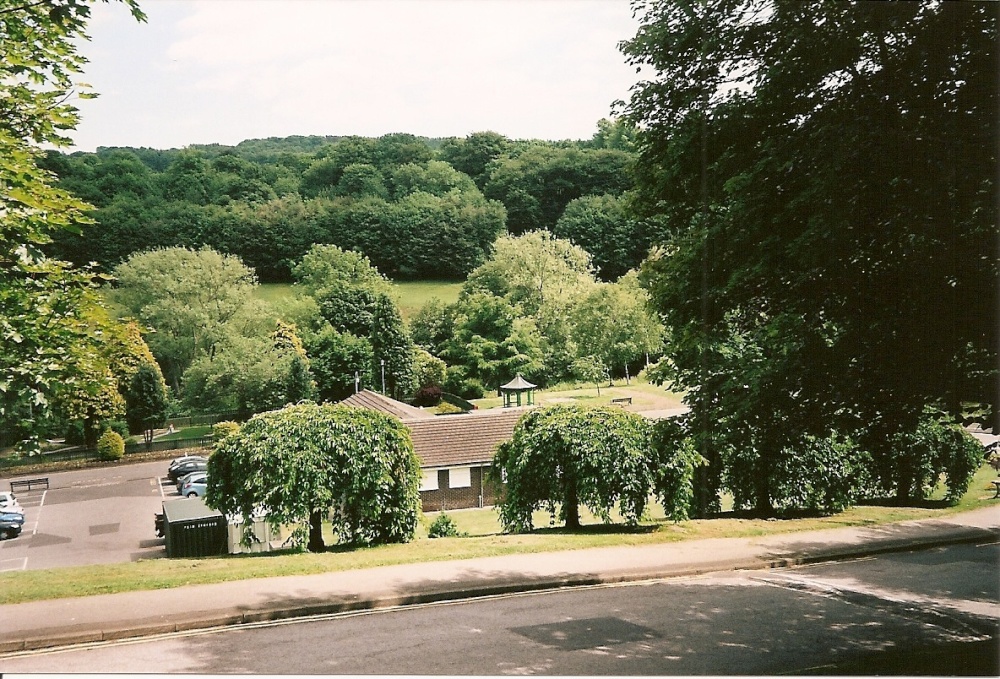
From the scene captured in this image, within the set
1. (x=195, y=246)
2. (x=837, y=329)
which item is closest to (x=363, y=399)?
(x=195, y=246)

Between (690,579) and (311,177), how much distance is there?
3.24 metres

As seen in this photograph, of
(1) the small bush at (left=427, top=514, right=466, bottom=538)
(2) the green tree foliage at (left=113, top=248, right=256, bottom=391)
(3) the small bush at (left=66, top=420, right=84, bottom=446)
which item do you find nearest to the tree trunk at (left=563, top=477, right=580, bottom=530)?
(1) the small bush at (left=427, top=514, right=466, bottom=538)

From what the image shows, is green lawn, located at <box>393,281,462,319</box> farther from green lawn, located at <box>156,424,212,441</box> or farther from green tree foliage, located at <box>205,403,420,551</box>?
green lawn, located at <box>156,424,212,441</box>

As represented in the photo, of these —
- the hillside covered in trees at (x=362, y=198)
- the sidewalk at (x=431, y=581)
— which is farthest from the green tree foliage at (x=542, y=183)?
the sidewalk at (x=431, y=581)

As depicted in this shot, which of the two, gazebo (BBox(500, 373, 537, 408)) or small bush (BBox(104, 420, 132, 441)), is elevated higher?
gazebo (BBox(500, 373, 537, 408))

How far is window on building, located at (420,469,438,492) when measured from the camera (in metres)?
5.20

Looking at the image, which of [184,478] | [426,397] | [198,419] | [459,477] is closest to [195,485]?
[184,478]

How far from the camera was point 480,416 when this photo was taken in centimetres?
486

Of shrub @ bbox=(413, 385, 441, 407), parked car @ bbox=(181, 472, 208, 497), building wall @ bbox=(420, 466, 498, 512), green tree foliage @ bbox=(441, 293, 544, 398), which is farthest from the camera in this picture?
building wall @ bbox=(420, 466, 498, 512)

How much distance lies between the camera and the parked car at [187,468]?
14.0 feet

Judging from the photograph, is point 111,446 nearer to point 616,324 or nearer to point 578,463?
point 616,324

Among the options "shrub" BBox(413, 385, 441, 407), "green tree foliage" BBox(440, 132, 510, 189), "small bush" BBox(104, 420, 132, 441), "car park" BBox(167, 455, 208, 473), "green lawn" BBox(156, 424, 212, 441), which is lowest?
"car park" BBox(167, 455, 208, 473)

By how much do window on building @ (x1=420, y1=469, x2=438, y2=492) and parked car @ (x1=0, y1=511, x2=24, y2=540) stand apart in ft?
7.73

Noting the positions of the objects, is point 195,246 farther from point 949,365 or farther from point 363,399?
point 949,365
